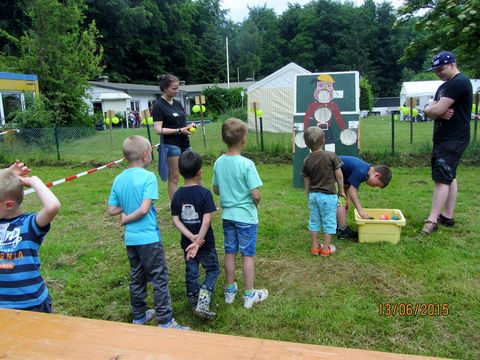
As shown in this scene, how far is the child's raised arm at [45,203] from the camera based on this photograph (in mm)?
2088

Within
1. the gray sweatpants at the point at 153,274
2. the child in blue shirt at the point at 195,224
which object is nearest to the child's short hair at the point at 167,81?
the child in blue shirt at the point at 195,224

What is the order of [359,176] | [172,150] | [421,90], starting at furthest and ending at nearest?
[421,90] < [172,150] < [359,176]

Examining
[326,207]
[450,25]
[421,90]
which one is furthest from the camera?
[421,90]

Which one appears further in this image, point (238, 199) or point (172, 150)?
point (172, 150)

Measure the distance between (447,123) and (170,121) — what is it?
314 centimetres

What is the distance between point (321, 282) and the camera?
3.53m

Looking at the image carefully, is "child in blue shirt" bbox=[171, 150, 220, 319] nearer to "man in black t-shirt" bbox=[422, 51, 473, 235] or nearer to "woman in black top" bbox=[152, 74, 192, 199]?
"woman in black top" bbox=[152, 74, 192, 199]

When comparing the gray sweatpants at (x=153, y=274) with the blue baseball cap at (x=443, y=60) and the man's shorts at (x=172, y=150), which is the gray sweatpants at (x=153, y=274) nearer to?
the man's shorts at (x=172, y=150)

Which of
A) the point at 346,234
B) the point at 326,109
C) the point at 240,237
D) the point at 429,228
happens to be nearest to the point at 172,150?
the point at 240,237

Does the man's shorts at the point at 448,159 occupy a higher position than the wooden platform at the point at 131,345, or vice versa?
the man's shorts at the point at 448,159

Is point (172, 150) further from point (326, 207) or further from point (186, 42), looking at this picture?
point (186, 42)

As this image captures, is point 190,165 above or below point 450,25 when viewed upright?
below

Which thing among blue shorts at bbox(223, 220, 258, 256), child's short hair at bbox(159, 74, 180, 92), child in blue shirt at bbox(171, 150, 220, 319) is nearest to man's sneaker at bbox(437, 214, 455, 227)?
blue shorts at bbox(223, 220, 258, 256)

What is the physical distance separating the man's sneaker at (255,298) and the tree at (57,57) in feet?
55.5
